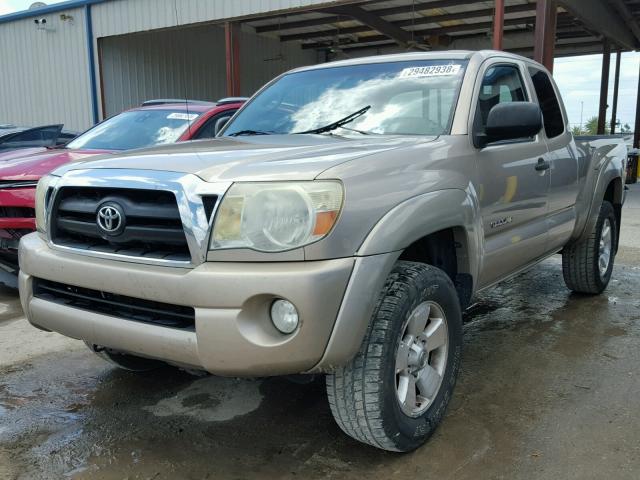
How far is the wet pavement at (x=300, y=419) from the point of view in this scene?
8.25ft

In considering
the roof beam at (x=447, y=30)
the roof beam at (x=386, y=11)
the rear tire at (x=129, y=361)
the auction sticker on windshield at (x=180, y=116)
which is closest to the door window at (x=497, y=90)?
the rear tire at (x=129, y=361)

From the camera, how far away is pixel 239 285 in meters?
2.05

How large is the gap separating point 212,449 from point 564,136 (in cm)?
318

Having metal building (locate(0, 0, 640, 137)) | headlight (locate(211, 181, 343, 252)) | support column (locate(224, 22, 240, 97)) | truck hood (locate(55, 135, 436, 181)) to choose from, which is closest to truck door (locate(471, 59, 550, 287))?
truck hood (locate(55, 135, 436, 181))

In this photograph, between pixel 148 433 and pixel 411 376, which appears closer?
pixel 411 376

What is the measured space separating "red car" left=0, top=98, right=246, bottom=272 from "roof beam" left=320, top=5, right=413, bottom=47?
8.36 m

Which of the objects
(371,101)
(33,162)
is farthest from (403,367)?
(33,162)

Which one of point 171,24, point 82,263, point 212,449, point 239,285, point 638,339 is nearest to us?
point 239,285

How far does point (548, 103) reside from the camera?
421 cm

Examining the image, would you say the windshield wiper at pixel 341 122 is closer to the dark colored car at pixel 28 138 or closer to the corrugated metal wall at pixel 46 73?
the dark colored car at pixel 28 138

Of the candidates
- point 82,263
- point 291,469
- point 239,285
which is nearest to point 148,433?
point 291,469

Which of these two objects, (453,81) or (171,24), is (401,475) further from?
(171,24)

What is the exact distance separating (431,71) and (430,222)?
1.19 metres

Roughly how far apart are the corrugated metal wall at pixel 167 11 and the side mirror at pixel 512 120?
8.72 m
